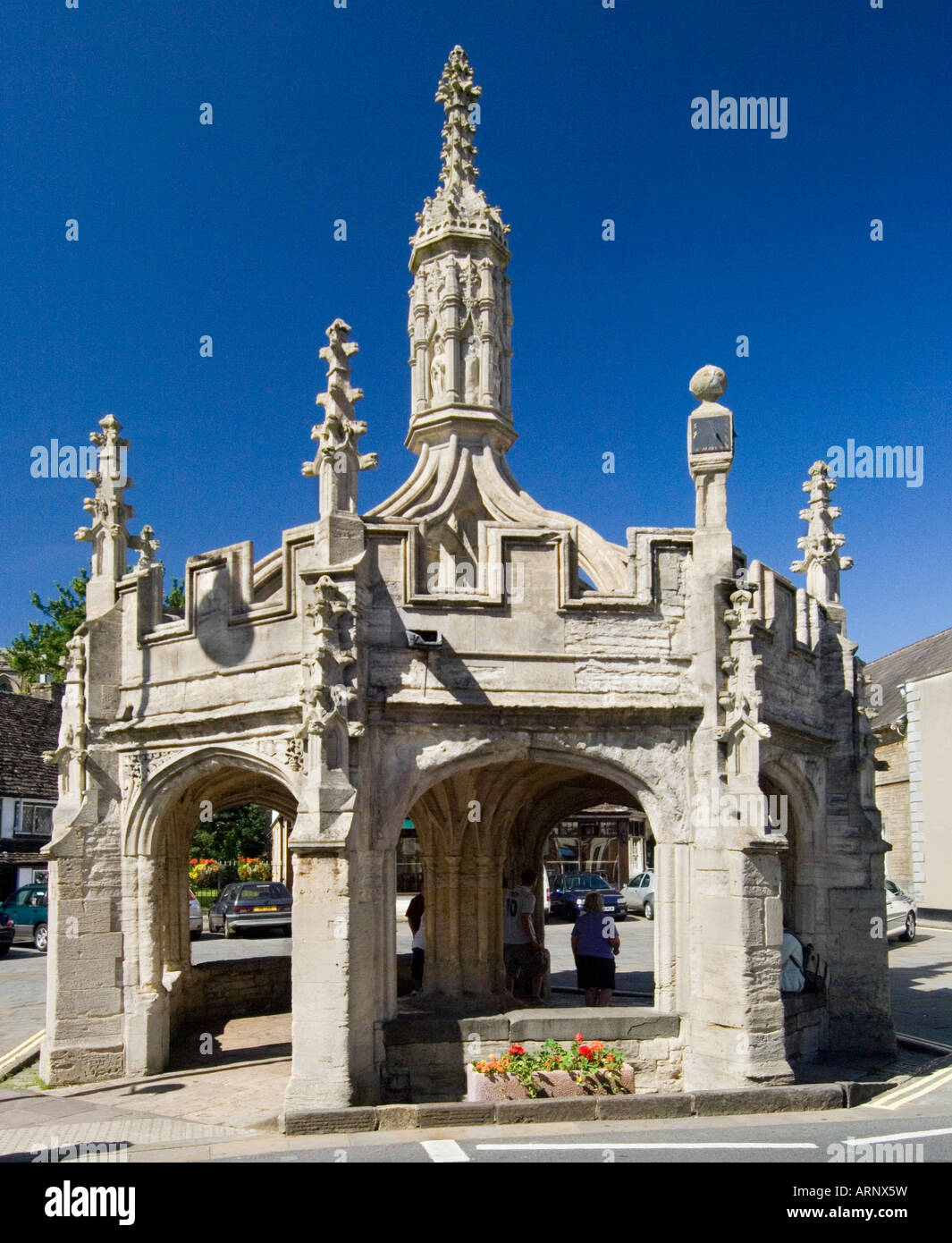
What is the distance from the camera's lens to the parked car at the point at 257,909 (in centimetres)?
2642

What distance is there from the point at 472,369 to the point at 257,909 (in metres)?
16.8

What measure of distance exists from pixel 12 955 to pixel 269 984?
13.7 metres

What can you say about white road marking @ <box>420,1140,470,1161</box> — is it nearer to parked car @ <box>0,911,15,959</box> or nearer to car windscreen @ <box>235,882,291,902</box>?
car windscreen @ <box>235,882,291,902</box>

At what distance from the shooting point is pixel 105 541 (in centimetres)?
1338

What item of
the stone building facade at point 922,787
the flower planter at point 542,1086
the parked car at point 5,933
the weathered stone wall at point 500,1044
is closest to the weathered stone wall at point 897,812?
the stone building facade at point 922,787

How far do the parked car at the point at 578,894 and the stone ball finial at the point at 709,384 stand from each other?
20159 mm

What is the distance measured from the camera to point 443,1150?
832 cm

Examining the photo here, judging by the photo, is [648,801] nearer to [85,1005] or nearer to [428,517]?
[428,517]

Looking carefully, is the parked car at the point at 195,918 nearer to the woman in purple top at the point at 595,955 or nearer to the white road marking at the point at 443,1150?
the woman in purple top at the point at 595,955

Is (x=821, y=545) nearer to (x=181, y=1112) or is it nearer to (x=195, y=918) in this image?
(x=181, y=1112)

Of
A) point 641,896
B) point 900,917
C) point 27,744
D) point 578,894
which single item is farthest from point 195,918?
point 900,917

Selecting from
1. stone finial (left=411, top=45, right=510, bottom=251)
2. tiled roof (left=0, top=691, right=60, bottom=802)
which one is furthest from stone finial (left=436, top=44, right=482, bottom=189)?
tiled roof (left=0, top=691, right=60, bottom=802)

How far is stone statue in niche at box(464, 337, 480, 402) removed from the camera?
1401cm

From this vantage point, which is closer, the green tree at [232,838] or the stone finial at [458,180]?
the stone finial at [458,180]
